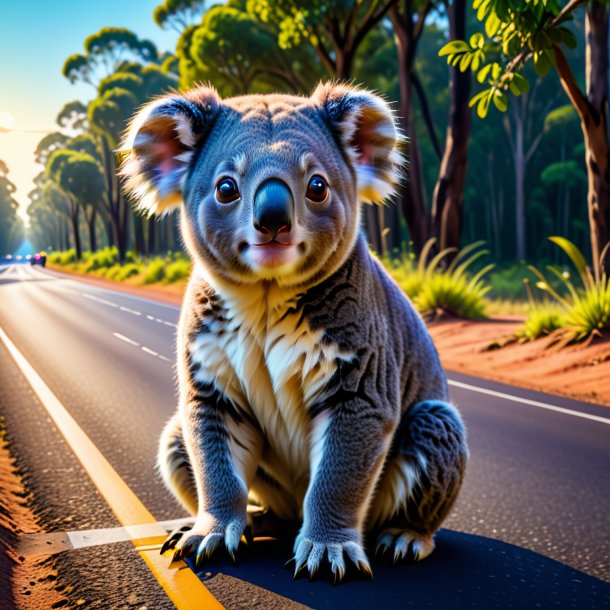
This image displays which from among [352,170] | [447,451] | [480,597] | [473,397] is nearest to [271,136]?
[352,170]

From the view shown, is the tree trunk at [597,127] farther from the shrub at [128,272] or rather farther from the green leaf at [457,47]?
the shrub at [128,272]

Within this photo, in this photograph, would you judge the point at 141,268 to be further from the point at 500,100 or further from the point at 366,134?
the point at 366,134

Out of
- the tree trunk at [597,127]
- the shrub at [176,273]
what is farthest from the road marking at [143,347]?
the shrub at [176,273]

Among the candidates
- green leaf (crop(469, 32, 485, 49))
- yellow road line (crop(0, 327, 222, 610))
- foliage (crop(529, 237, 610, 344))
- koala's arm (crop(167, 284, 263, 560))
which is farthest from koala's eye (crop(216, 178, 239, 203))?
foliage (crop(529, 237, 610, 344))

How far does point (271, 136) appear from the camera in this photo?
8.23ft

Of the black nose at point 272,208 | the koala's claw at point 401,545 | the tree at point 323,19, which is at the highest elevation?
the tree at point 323,19

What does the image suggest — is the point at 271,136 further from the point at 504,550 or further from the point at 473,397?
the point at 473,397

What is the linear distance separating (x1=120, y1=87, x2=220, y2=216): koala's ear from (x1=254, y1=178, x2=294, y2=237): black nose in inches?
18.9

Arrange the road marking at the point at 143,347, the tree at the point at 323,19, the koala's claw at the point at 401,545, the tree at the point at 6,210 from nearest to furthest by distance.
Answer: the koala's claw at the point at 401,545 < the road marking at the point at 143,347 < the tree at the point at 323,19 < the tree at the point at 6,210

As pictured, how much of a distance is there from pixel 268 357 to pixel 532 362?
27.6ft

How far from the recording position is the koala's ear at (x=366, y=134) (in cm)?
271

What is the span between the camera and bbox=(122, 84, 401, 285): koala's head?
7.90 feet

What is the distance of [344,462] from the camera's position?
251cm

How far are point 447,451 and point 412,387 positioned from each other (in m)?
0.35
